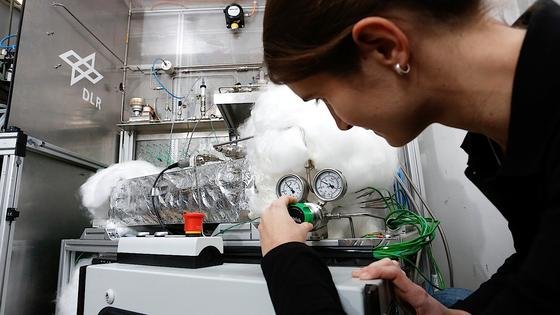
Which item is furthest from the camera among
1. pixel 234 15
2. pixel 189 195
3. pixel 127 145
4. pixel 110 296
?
pixel 234 15

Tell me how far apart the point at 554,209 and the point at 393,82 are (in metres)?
0.23

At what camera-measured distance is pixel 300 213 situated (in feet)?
2.21

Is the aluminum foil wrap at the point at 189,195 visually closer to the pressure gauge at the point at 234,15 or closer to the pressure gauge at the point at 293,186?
the pressure gauge at the point at 293,186

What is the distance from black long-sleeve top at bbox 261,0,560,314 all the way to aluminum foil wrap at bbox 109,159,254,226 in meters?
0.58

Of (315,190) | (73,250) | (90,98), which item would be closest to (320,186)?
(315,190)

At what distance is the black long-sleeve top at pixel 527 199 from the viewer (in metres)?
0.30

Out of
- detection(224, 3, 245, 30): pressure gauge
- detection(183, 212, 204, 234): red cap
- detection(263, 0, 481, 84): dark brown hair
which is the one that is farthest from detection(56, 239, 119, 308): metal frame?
detection(224, 3, 245, 30): pressure gauge

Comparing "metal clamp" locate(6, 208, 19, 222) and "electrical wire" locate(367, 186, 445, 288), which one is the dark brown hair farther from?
"metal clamp" locate(6, 208, 19, 222)

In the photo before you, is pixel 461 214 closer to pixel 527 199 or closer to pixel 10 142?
pixel 527 199

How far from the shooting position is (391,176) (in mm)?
890

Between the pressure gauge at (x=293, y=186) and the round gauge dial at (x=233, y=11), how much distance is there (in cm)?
188

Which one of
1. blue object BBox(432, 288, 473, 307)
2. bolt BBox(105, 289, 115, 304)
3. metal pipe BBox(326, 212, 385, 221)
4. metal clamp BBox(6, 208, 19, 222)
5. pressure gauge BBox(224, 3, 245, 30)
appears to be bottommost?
blue object BBox(432, 288, 473, 307)

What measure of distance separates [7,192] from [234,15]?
5.74 ft

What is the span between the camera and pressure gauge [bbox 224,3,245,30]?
230 centimetres
